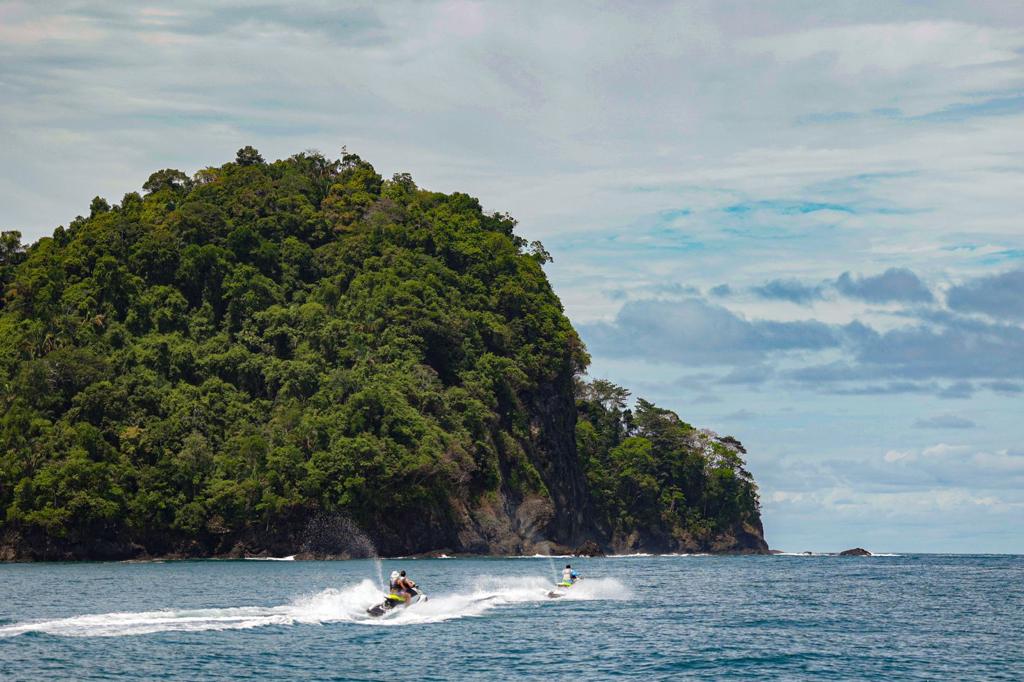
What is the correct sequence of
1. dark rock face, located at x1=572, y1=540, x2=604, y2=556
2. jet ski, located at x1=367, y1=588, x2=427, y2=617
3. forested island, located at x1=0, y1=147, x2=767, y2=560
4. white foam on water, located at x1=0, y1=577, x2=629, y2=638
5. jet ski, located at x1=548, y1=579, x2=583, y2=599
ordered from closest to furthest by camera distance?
white foam on water, located at x1=0, y1=577, x2=629, y2=638
jet ski, located at x1=367, y1=588, x2=427, y2=617
jet ski, located at x1=548, y1=579, x2=583, y2=599
forested island, located at x1=0, y1=147, x2=767, y2=560
dark rock face, located at x1=572, y1=540, x2=604, y2=556

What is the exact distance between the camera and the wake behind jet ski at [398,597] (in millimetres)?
51562

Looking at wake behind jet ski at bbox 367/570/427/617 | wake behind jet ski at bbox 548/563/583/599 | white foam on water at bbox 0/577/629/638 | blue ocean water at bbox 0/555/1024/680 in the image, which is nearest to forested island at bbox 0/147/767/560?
blue ocean water at bbox 0/555/1024/680

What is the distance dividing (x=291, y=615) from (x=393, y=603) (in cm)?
430

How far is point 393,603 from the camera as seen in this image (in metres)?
52.3

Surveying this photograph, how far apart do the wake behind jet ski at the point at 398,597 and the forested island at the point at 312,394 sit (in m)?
65.5

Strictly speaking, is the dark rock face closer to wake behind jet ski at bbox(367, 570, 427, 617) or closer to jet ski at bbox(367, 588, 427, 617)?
wake behind jet ski at bbox(367, 570, 427, 617)

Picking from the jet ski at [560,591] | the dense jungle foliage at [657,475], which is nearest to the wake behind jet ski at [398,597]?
the jet ski at [560,591]

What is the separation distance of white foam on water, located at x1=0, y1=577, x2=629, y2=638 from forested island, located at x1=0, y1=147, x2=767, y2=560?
57361 mm

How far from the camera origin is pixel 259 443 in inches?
4835

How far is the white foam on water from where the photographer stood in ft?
147

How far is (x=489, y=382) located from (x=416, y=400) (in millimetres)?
11560

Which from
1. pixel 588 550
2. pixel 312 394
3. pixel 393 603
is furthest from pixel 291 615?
pixel 588 550

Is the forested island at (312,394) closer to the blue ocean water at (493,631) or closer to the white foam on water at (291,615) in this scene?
the blue ocean water at (493,631)

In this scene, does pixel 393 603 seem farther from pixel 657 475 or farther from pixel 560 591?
pixel 657 475
